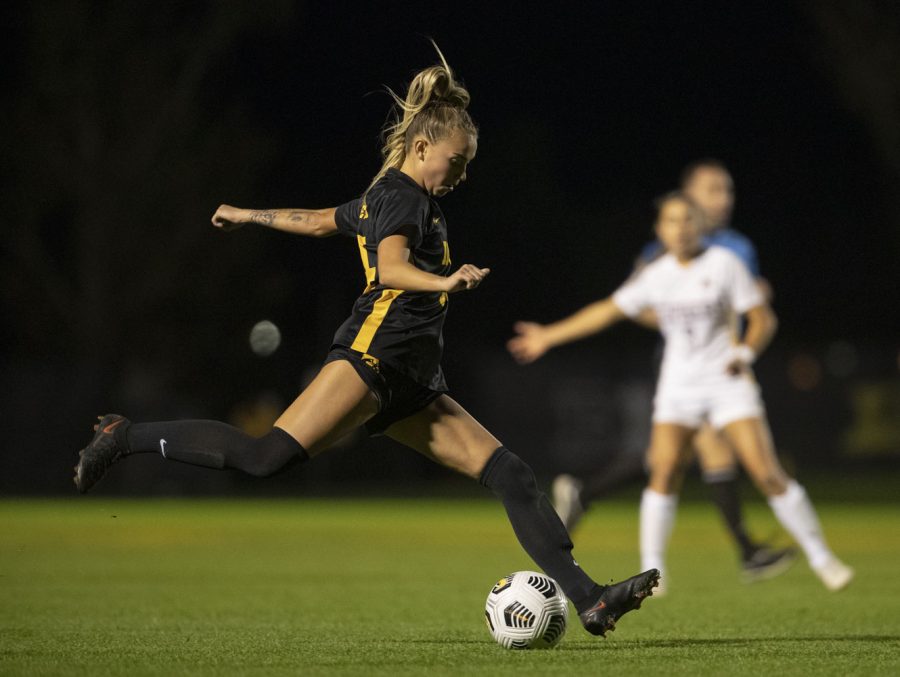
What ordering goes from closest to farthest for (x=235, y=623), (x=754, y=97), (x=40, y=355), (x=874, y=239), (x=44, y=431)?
(x=235, y=623), (x=44, y=431), (x=40, y=355), (x=874, y=239), (x=754, y=97)

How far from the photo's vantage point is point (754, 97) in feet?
162

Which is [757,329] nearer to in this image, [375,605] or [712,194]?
[712,194]

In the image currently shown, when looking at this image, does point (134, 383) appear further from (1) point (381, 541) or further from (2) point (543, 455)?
(1) point (381, 541)

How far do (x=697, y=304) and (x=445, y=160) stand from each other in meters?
3.43

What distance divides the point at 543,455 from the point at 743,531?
2139 centimetres

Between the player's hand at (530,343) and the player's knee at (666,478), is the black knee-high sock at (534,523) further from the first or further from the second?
the player's knee at (666,478)

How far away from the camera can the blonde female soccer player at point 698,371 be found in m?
9.26

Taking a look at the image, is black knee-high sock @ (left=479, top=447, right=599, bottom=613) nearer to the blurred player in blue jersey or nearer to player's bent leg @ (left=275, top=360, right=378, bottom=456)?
player's bent leg @ (left=275, top=360, right=378, bottom=456)

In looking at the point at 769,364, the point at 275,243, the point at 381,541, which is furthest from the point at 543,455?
the point at 381,541

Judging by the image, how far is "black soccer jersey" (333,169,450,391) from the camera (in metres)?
6.20

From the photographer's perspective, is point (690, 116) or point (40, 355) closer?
point (40, 355)

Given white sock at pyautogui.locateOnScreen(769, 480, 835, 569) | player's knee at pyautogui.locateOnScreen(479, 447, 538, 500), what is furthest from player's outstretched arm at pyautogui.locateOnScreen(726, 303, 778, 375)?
player's knee at pyautogui.locateOnScreen(479, 447, 538, 500)

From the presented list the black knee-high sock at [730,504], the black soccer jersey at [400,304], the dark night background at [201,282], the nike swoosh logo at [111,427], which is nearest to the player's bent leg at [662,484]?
the black knee-high sock at [730,504]

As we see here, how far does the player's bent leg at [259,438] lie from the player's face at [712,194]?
4.21 meters
